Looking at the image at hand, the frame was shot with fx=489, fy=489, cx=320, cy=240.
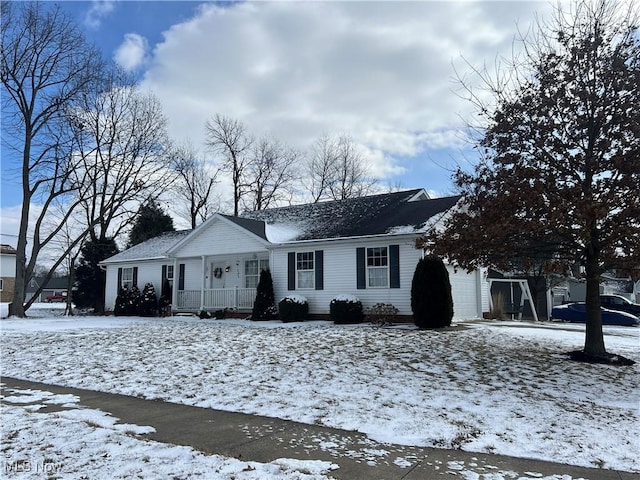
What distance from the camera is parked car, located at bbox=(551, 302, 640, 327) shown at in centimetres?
2170

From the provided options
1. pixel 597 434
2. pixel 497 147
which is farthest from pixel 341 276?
pixel 597 434

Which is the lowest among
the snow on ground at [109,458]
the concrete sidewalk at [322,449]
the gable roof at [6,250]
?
the concrete sidewalk at [322,449]

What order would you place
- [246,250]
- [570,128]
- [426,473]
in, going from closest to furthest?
[426,473] → [570,128] → [246,250]

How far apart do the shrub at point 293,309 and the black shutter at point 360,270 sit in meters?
2.22

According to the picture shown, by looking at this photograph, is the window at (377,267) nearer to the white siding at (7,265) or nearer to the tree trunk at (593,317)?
the tree trunk at (593,317)

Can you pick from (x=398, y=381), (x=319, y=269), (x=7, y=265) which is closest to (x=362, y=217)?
(x=319, y=269)

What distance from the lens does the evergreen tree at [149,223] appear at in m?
34.4

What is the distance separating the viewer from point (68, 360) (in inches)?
394

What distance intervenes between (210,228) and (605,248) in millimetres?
16764

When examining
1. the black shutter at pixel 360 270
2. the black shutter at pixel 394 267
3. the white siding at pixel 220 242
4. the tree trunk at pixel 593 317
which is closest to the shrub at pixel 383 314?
the black shutter at pixel 394 267

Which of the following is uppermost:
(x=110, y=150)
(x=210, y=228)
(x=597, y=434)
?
(x=110, y=150)

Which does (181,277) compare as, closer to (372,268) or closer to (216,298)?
(216,298)

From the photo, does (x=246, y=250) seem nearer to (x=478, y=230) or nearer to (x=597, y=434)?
(x=478, y=230)

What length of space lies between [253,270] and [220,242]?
6.31 feet
